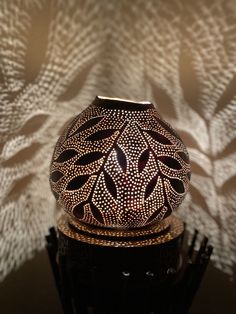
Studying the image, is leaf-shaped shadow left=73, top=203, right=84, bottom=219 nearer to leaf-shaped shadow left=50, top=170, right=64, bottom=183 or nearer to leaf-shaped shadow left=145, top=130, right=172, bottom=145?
leaf-shaped shadow left=50, top=170, right=64, bottom=183

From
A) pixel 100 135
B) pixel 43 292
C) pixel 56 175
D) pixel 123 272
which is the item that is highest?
pixel 100 135

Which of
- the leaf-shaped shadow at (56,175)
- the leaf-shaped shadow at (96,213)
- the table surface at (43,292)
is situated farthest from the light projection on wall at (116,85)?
the leaf-shaped shadow at (96,213)

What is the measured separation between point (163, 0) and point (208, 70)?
0.84ft

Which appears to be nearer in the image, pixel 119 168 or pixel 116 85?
pixel 119 168

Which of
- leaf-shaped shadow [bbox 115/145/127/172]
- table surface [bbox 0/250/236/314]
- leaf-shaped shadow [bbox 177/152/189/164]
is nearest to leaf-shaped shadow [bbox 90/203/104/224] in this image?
leaf-shaped shadow [bbox 115/145/127/172]

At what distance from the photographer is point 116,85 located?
143cm

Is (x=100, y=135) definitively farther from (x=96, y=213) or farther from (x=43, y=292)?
(x=43, y=292)

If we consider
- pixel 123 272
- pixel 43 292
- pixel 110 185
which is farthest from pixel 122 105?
pixel 43 292

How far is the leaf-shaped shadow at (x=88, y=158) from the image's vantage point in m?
0.91

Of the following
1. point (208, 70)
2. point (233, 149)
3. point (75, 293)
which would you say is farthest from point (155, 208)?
point (208, 70)

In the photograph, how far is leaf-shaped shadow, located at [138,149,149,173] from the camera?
903 mm

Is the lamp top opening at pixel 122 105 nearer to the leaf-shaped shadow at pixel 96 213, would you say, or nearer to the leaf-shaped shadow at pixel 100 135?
the leaf-shaped shadow at pixel 100 135

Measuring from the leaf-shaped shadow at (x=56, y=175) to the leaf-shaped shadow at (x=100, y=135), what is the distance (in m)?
0.10

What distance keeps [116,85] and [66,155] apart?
21.5 inches
